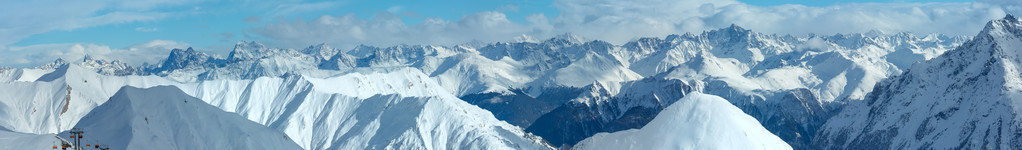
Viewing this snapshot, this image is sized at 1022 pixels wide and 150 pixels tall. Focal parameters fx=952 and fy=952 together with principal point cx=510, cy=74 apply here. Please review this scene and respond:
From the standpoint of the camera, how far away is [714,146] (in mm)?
195750

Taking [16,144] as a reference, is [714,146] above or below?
below

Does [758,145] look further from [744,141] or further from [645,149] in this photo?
[645,149]

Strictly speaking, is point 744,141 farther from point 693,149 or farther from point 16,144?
point 16,144

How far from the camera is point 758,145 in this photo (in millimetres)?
197625

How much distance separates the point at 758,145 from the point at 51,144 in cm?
13889

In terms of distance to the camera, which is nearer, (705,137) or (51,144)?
(51,144)

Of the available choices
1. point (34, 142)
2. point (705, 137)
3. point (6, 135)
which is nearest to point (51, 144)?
point (34, 142)

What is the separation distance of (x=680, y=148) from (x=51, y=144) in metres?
122

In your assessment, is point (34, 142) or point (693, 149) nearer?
point (34, 142)

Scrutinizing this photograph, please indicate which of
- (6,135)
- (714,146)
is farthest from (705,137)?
(6,135)

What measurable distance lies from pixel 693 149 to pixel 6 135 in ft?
460

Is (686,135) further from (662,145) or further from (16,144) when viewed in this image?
(16,144)

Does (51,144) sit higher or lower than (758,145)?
higher

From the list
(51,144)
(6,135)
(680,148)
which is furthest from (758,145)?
(6,135)
